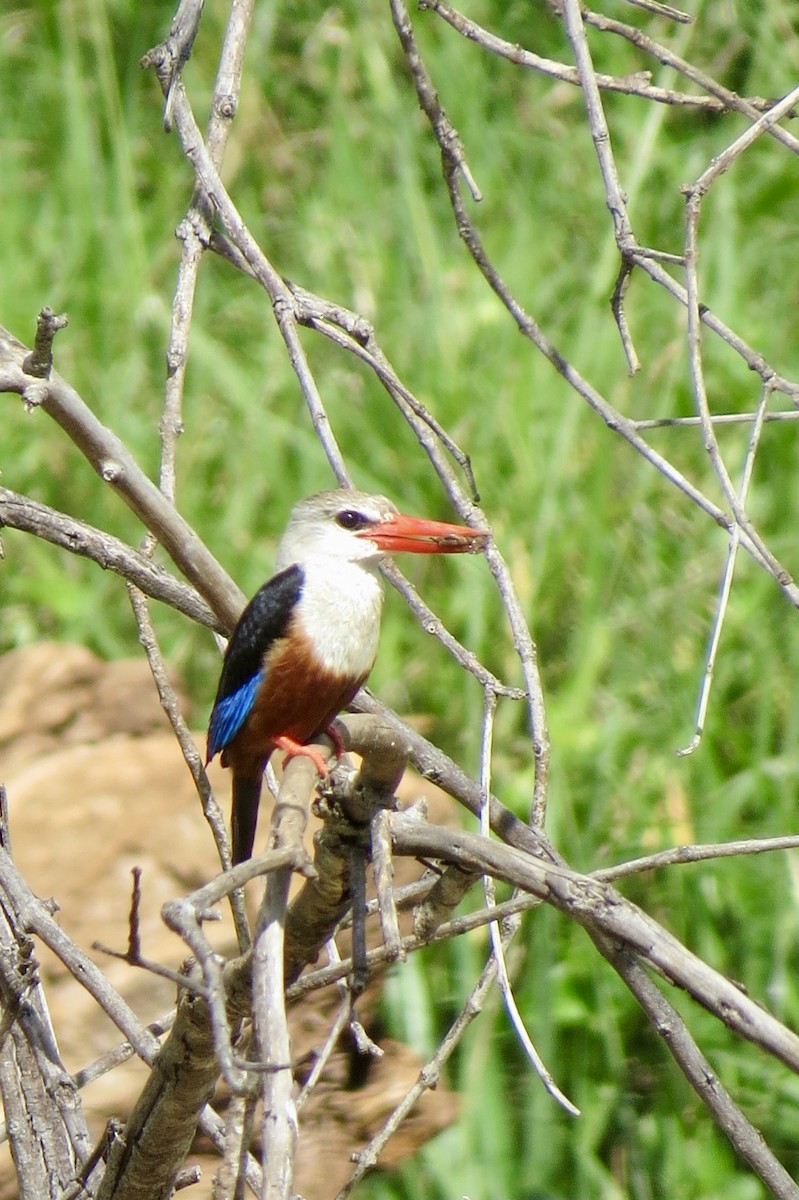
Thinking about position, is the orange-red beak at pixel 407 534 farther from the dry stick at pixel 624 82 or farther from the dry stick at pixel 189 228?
the dry stick at pixel 624 82

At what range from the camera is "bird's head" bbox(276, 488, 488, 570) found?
105 inches

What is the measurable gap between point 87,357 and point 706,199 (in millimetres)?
1934

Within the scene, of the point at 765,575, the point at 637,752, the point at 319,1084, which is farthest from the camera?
the point at 765,575

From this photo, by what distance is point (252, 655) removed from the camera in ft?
8.66

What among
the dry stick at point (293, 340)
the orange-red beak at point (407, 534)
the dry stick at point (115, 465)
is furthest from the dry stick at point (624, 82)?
the dry stick at point (115, 465)

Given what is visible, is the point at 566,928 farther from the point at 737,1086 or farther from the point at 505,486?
the point at 505,486

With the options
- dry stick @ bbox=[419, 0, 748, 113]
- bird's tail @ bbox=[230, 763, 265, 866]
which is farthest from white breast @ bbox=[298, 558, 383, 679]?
dry stick @ bbox=[419, 0, 748, 113]

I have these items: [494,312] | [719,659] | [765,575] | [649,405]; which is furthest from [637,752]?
[494,312]

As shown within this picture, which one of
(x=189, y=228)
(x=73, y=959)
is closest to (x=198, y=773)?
(x=73, y=959)

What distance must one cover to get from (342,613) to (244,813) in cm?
46

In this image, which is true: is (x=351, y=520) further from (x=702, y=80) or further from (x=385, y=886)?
(x=385, y=886)

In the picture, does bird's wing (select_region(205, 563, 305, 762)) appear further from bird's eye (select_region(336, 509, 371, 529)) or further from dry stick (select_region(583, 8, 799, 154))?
dry stick (select_region(583, 8, 799, 154))

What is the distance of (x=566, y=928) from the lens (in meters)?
3.39

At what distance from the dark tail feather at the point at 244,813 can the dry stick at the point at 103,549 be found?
722mm
